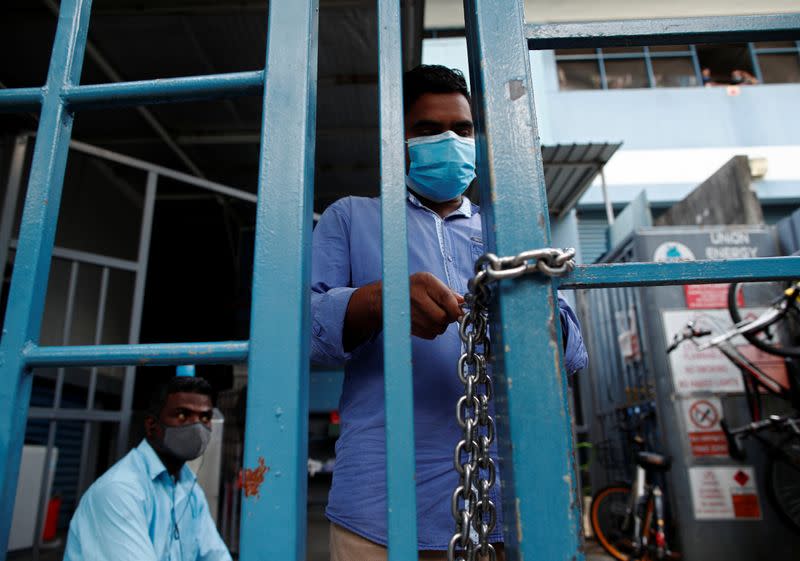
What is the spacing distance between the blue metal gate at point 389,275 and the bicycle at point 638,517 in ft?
12.9

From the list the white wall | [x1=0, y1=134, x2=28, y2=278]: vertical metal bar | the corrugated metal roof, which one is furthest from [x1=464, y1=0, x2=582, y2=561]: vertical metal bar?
the white wall

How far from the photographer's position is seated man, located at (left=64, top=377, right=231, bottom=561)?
214cm

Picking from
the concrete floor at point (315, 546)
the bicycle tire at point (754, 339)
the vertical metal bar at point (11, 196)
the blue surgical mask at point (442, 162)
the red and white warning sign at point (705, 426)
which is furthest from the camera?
the concrete floor at point (315, 546)

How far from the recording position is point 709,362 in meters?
4.23

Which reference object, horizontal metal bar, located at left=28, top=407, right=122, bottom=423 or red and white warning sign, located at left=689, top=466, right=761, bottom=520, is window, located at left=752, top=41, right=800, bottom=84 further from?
horizontal metal bar, located at left=28, top=407, right=122, bottom=423

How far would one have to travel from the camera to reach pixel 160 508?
248 cm

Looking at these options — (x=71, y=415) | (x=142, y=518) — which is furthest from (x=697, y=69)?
(x=142, y=518)

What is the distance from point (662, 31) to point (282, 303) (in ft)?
2.30

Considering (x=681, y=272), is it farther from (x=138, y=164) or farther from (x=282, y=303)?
(x=138, y=164)

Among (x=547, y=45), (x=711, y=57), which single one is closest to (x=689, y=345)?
(x=547, y=45)

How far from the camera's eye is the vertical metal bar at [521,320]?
696 mm

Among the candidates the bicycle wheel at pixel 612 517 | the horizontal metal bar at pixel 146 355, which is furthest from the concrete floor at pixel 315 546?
the horizontal metal bar at pixel 146 355

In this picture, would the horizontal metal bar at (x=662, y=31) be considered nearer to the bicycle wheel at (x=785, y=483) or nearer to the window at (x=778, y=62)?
the bicycle wheel at (x=785, y=483)

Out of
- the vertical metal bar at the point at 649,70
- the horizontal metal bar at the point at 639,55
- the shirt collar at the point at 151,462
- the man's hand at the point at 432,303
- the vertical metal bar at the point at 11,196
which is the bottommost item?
the shirt collar at the point at 151,462
